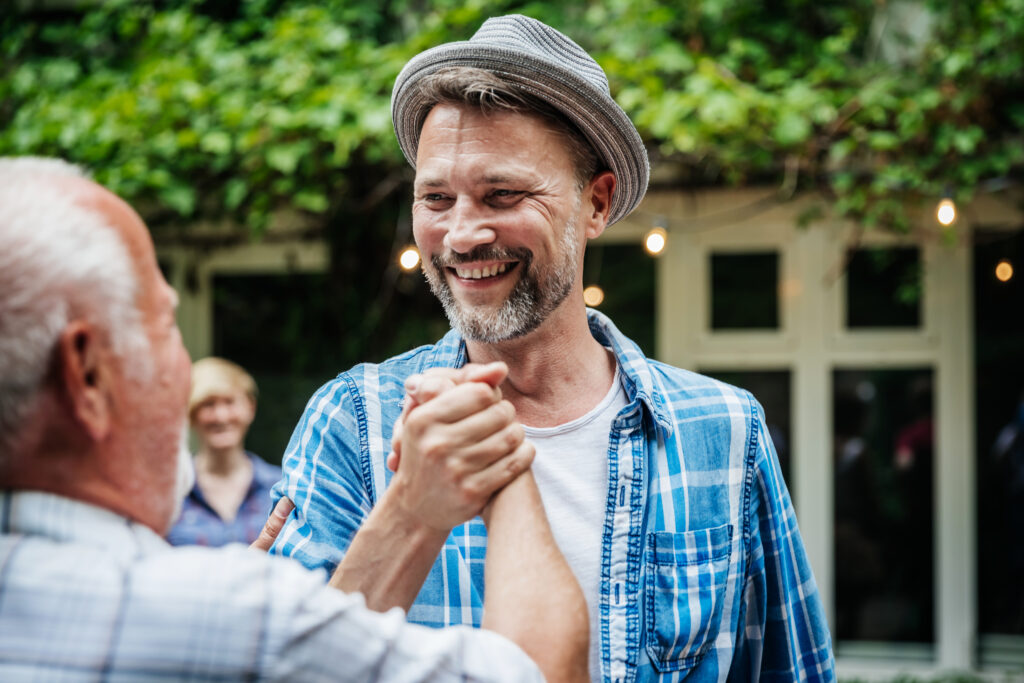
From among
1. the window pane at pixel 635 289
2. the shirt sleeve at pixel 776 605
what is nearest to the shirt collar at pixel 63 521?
the shirt sleeve at pixel 776 605

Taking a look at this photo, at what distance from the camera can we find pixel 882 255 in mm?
4812

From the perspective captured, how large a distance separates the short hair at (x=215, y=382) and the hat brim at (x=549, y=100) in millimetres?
2733

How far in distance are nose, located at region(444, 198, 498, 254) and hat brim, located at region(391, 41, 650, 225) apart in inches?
8.4

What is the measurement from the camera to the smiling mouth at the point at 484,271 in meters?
1.54

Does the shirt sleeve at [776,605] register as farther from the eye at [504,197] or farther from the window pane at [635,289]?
the window pane at [635,289]

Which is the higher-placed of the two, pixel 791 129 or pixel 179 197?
pixel 791 129

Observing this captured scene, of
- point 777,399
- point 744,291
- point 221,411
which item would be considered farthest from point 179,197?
point 777,399

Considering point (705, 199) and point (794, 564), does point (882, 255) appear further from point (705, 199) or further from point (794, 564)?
point (794, 564)

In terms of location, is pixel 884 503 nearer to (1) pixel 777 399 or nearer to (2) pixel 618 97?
(1) pixel 777 399

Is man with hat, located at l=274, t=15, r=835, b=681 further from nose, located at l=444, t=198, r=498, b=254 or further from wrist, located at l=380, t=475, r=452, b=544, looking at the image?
wrist, located at l=380, t=475, r=452, b=544

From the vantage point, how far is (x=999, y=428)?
4.89 metres

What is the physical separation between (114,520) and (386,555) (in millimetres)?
366

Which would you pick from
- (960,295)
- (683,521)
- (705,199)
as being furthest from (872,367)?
(683,521)

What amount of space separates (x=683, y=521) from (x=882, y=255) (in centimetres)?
380
